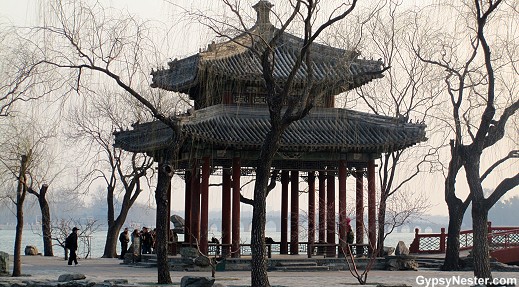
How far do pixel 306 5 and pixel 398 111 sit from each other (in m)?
16.9

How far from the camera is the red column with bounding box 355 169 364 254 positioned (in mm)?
27141


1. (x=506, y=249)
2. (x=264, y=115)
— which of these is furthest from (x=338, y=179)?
(x=506, y=249)

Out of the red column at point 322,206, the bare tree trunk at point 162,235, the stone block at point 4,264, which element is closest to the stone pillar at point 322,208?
the red column at point 322,206

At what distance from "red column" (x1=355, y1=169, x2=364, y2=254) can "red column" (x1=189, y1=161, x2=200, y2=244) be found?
5.50m

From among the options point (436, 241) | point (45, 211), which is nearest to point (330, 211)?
point (436, 241)

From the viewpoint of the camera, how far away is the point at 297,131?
28312 millimetres

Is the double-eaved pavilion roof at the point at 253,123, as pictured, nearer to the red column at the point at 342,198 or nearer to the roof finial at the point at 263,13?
the red column at the point at 342,198

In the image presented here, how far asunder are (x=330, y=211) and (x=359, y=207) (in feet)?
4.40

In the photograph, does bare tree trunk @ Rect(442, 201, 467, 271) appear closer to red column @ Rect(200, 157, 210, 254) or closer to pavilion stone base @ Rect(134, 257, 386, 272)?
pavilion stone base @ Rect(134, 257, 386, 272)

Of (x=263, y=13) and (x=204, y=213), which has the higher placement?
(x=263, y=13)

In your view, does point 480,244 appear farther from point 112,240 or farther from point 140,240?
point 112,240

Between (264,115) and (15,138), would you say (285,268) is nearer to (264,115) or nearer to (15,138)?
(264,115)

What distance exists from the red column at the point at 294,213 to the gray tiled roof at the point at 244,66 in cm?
428

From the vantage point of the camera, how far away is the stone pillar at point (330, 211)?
28203 millimetres
